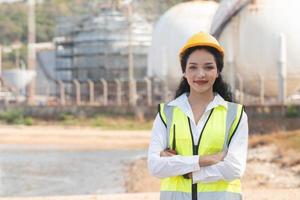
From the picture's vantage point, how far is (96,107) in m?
57.9

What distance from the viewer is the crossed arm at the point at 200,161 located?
4715mm

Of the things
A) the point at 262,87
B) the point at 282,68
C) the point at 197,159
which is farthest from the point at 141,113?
the point at 197,159

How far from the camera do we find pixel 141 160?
36531mm

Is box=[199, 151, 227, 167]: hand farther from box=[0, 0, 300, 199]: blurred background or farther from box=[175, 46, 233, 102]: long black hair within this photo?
box=[0, 0, 300, 199]: blurred background

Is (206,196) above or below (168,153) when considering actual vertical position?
below

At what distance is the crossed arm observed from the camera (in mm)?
4715

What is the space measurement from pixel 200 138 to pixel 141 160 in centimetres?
3188

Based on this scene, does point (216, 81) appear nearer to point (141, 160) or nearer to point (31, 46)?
point (141, 160)

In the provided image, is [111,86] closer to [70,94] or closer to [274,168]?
[70,94]

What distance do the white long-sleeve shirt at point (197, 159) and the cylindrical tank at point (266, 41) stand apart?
43.9 metres

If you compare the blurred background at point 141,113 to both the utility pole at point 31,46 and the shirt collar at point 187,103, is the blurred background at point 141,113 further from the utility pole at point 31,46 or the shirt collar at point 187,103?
the shirt collar at point 187,103

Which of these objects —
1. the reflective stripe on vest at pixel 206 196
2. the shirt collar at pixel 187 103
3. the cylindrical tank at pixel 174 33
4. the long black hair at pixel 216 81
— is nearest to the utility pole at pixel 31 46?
the cylindrical tank at pixel 174 33

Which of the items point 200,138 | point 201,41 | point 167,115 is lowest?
point 200,138

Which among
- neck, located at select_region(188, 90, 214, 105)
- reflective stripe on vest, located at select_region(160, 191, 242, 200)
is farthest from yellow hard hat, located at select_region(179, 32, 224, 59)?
reflective stripe on vest, located at select_region(160, 191, 242, 200)
